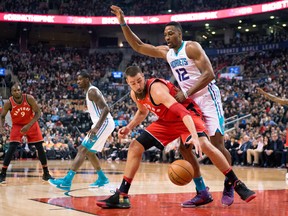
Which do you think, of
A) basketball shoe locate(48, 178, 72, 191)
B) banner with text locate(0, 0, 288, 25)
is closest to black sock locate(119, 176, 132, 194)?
basketball shoe locate(48, 178, 72, 191)

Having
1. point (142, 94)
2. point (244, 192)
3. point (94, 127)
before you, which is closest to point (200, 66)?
point (142, 94)

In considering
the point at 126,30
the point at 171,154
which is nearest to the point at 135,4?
the point at 171,154

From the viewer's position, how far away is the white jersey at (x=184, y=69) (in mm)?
4969

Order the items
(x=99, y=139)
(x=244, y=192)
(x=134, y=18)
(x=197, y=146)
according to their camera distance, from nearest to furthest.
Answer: (x=197, y=146) → (x=244, y=192) → (x=99, y=139) → (x=134, y=18)

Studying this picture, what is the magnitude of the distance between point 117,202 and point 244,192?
1253mm

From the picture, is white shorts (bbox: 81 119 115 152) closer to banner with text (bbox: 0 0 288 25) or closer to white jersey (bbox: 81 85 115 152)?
white jersey (bbox: 81 85 115 152)

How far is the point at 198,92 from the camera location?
503 centimetres

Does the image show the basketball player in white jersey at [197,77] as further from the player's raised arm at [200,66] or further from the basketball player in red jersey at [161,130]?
the basketball player in red jersey at [161,130]

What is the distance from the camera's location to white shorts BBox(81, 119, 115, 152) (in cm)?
681

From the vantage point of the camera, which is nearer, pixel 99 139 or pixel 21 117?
pixel 99 139

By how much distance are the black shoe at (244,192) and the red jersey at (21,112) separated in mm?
4355

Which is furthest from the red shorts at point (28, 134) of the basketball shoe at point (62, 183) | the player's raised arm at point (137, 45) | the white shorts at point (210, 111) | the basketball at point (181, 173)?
the basketball at point (181, 173)

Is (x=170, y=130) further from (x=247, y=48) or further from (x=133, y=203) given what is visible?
(x=247, y=48)

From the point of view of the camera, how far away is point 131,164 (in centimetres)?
477
